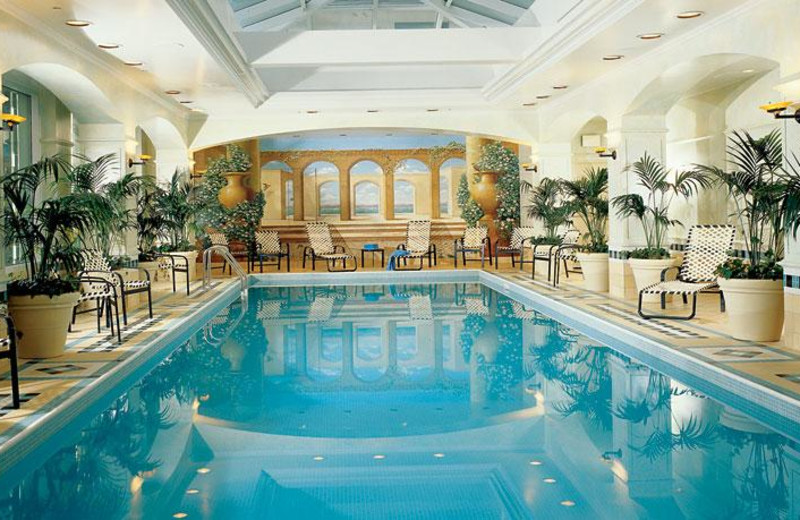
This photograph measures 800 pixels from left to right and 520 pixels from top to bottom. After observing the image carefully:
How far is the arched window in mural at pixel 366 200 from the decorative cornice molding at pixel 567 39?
16730 millimetres

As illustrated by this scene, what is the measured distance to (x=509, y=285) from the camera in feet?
48.1

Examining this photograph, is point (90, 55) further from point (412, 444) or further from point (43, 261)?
point (412, 444)

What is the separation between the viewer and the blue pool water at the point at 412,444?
4.25 m

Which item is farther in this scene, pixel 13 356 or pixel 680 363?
pixel 680 363

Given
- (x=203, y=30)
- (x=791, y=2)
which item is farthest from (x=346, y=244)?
(x=791, y=2)

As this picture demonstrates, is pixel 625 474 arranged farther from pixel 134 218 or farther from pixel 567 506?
pixel 134 218

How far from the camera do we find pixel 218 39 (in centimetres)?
955

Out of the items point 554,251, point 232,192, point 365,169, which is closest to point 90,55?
point 554,251

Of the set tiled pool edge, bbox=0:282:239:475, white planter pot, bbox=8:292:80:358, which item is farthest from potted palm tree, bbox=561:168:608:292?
white planter pot, bbox=8:292:80:358

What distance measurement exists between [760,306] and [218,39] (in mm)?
6089

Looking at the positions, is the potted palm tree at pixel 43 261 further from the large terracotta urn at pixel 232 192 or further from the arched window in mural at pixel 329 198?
the arched window in mural at pixel 329 198

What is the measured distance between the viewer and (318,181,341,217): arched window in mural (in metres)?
29.7

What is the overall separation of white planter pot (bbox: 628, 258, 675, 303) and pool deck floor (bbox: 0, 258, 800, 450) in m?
0.27

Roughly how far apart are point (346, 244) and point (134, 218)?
9635 millimetres
